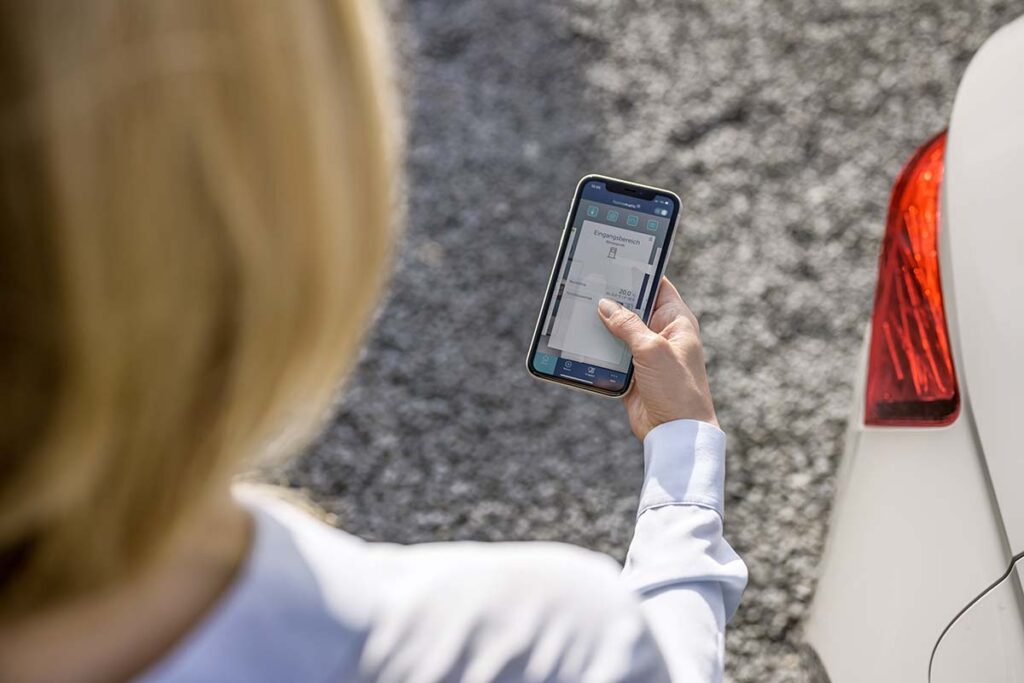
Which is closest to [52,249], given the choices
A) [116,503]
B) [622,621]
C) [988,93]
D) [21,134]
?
[21,134]

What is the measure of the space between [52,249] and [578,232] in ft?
4.17

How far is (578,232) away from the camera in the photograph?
70.3 inches

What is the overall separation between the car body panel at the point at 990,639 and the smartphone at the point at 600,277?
627 mm

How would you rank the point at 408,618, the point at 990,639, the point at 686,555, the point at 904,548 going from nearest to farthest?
the point at 408,618
the point at 686,555
the point at 990,639
the point at 904,548

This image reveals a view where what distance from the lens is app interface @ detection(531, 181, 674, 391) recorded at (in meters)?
1.71

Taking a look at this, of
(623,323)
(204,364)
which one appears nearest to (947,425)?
(623,323)

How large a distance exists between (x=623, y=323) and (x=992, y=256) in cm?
56

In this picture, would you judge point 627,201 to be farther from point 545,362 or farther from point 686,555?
point 686,555

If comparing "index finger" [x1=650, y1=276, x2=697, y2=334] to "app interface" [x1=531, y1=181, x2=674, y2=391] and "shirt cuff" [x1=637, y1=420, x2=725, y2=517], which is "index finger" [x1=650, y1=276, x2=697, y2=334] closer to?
"app interface" [x1=531, y1=181, x2=674, y2=391]

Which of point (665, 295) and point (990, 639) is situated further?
point (665, 295)

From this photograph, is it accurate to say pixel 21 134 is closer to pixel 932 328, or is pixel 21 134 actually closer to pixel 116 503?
pixel 116 503

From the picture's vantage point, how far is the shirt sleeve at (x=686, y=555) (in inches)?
45.8

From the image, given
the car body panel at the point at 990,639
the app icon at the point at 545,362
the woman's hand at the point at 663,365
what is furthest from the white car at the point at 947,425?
the app icon at the point at 545,362

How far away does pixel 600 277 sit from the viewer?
174cm
